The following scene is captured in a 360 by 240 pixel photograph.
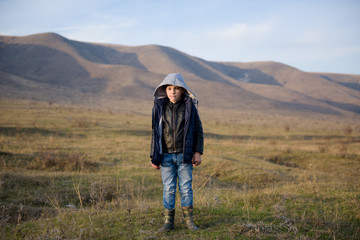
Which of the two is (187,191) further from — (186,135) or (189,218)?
(186,135)

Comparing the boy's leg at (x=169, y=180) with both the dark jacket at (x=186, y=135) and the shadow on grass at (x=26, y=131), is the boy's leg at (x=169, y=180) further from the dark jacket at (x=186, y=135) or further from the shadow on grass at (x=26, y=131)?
the shadow on grass at (x=26, y=131)

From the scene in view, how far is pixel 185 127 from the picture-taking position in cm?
356

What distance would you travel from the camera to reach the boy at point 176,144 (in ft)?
11.7

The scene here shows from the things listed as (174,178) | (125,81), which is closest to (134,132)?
(174,178)

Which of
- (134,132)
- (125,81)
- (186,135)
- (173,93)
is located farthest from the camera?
(125,81)

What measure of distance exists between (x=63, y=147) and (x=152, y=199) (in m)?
6.93

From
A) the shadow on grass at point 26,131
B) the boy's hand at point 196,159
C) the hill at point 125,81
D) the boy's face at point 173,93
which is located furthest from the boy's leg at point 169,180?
the hill at point 125,81

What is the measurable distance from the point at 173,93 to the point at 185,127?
50cm

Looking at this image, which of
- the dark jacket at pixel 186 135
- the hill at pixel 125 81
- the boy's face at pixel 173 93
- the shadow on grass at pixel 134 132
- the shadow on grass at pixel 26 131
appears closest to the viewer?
the dark jacket at pixel 186 135

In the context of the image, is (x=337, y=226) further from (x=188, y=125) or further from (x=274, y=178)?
(x=274, y=178)

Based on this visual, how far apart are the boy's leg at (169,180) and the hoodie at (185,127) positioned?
4.1 inches

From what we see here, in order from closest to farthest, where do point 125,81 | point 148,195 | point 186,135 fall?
point 186,135, point 148,195, point 125,81

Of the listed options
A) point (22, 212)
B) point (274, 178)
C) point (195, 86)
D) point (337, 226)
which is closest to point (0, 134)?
point (22, 212)

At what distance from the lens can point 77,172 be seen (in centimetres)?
798
